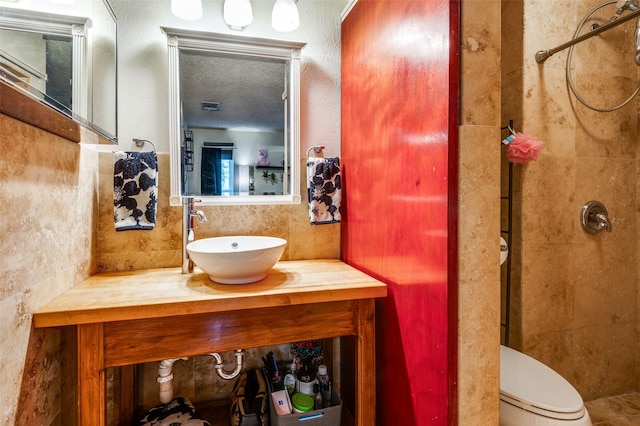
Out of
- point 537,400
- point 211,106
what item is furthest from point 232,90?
point 537,400

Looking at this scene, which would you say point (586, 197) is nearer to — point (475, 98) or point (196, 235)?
point (475, 98)

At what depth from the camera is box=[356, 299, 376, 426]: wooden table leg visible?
1.25m

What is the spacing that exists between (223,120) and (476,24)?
116 centimetres

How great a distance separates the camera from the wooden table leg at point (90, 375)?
98cm

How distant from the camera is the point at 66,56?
1.01m

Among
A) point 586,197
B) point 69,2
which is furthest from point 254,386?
point 586,197

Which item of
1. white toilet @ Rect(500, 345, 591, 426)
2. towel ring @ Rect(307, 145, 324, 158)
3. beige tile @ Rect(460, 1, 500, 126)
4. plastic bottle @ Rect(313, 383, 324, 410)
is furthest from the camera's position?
towel ring @ Rect(307, 145, 324, 158)

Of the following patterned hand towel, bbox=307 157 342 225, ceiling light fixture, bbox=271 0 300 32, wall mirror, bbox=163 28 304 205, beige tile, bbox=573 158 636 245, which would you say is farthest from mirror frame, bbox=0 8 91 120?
beige tile, bbox=573 158 636 245

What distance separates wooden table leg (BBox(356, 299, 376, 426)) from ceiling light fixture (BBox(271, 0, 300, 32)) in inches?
54.4

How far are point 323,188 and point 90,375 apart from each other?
3.81ft

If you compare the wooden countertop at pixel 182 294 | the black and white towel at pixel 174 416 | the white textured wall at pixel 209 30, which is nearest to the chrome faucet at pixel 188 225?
the wooden countertop at pixel 182 294

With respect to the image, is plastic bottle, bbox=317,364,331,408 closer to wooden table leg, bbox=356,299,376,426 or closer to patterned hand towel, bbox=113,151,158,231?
wooden table leg, bbox=356,299,376,426

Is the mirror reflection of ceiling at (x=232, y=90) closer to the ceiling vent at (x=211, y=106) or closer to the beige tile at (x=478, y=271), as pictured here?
the ceiling vent at (x=211, y=106)

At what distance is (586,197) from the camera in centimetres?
185
